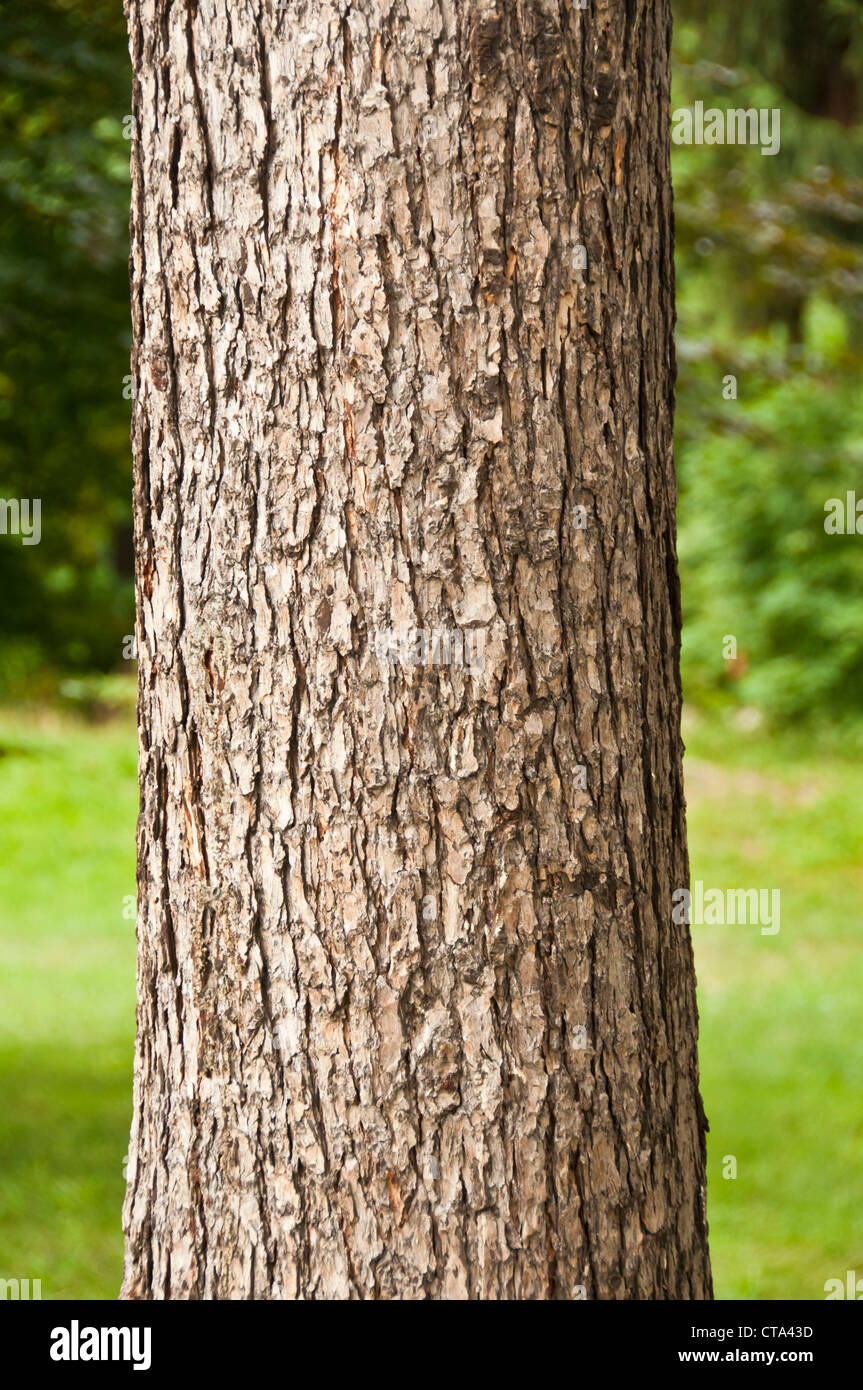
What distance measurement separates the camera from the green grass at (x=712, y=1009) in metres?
5.01

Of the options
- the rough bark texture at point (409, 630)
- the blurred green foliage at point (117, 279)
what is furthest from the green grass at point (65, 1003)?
the rough bark texture at point (409, 630)

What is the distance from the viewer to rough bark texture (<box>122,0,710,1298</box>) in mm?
1855

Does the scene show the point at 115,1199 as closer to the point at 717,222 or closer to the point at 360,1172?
the point at 360,1172

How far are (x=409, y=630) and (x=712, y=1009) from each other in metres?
6.58

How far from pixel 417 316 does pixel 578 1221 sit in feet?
4.30

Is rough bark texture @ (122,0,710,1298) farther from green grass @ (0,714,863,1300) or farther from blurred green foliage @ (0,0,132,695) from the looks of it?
blurred green foliage @ (0,0,132,695)

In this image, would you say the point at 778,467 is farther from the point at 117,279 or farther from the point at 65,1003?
the point at 65,1003

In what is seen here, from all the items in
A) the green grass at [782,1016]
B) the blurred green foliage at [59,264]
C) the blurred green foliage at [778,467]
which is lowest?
the green grass at [782,1016]

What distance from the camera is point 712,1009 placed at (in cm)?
791

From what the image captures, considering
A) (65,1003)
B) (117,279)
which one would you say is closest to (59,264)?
(117,279)

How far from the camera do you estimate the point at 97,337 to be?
Result: 17.5 ft

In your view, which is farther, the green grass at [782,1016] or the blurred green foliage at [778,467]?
the blurred green foliage at [778,467]

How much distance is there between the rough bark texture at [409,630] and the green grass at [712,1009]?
8.89ft

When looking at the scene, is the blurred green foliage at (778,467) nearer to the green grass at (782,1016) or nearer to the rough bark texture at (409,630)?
the green grass at (782,1016)
